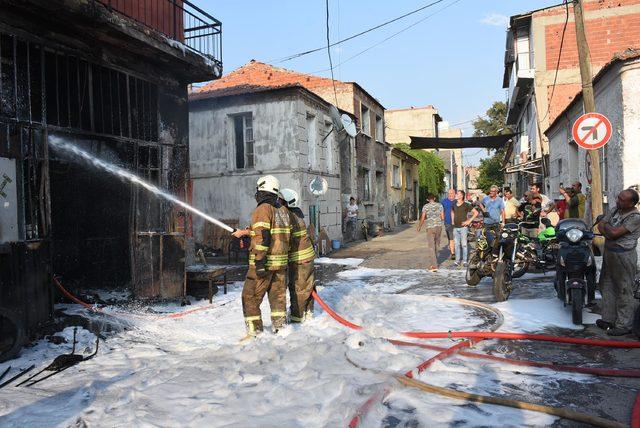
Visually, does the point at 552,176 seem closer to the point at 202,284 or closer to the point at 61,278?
the point at 202,284

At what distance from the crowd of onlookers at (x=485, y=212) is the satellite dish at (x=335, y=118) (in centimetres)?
770

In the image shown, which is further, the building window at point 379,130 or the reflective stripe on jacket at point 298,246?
the building window at point 379,130

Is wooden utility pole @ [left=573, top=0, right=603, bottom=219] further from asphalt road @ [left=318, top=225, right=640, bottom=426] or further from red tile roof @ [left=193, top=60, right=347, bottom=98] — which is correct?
red tile roof @ [left=193, top=60, right=347, bottom=98]

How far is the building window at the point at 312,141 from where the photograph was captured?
57.9 ft

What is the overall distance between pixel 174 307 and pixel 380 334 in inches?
148

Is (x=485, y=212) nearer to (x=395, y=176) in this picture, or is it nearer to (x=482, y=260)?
(x=482, y=260)

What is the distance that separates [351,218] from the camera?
20562 mm

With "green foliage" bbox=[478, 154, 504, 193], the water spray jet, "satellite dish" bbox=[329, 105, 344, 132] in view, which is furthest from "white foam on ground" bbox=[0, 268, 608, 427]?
"green foliage" bbox=[478, 154, 504, 193]

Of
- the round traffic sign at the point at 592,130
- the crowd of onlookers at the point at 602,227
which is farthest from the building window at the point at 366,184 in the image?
the round traffic sign at the point at 592,130

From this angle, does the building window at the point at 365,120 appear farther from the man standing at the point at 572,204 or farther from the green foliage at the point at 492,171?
the green foliage at the point at 492,171

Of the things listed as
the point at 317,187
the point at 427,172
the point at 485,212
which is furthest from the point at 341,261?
the point at 427,172

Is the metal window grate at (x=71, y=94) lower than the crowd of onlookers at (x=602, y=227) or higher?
higher

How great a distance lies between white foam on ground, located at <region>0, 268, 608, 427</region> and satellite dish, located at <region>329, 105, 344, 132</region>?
12.9 metres

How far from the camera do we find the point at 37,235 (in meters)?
6.26
